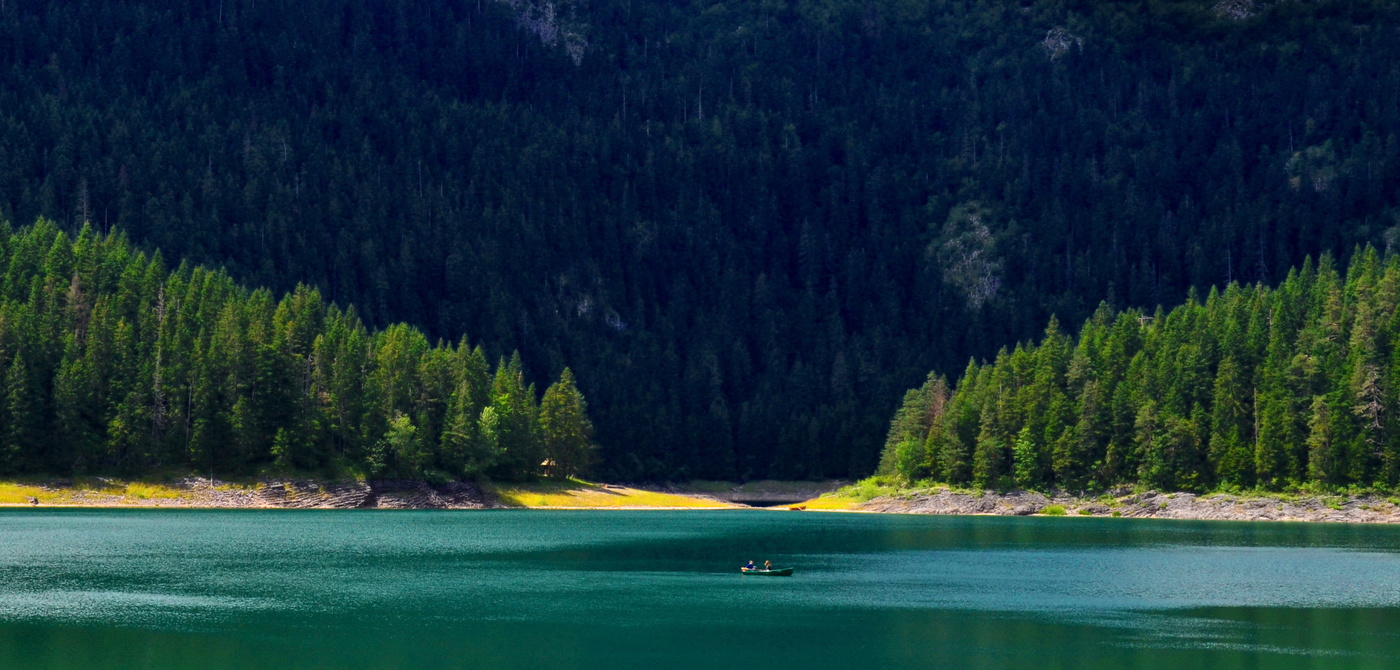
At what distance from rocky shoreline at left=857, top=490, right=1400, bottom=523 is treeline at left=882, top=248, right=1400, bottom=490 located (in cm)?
192

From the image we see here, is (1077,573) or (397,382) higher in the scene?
(397,382)

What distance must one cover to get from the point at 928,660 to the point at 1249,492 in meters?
123

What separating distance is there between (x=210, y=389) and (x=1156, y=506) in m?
115

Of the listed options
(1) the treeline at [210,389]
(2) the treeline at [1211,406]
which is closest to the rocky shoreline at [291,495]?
(1) the treeline at [210,389]

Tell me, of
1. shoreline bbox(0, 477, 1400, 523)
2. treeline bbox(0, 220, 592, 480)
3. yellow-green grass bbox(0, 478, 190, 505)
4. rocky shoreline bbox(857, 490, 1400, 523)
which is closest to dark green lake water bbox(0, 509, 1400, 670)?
rocky shoreline bbox(857, 490, 1400, 523)

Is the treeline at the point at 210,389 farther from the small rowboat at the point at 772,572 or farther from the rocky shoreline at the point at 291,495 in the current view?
the small rowboat at the point at 772,572

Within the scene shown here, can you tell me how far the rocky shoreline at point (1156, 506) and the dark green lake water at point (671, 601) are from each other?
33.0 meters

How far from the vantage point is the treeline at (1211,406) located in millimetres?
160250

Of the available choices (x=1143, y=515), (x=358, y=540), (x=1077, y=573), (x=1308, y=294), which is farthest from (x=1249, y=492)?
(x=358, y=540)

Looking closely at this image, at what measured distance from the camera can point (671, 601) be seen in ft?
239

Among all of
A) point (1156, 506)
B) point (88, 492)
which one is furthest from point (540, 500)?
point (1156, 506)

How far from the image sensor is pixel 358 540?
370ft

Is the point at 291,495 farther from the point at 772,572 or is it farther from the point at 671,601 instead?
the point at 671,601

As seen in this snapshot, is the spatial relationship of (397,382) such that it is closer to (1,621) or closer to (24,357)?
(24,357)
